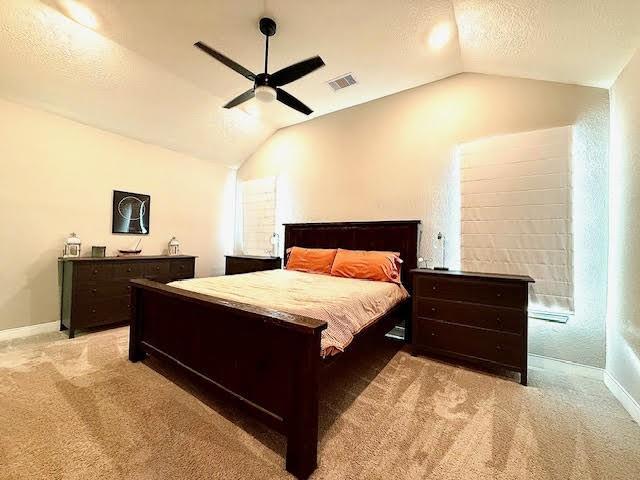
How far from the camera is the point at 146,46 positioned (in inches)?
107

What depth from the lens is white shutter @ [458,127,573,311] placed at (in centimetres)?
247

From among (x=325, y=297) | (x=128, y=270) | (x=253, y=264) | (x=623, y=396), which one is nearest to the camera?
(x=623, y=396)

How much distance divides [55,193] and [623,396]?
594 centimetres

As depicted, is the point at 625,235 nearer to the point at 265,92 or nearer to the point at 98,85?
the point at 265,92

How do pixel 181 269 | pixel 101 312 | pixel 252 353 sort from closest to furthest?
pixel 252 353 < pixel 101 312 < pixel 181 269

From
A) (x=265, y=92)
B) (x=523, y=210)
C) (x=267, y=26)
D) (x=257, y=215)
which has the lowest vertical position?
(x=523, y=210)

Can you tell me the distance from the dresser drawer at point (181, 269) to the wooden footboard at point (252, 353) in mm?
1731

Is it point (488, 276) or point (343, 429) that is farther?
point (488, 276)

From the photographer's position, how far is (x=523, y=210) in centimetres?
263

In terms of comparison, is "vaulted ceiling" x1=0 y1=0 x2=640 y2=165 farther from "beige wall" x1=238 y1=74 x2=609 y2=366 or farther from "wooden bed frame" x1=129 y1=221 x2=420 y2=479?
"wooden bed frame" x1=129 y1=221 x2=420 y2=479

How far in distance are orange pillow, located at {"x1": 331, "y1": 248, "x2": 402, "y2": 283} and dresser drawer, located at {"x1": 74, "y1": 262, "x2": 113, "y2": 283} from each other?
283 centimetres

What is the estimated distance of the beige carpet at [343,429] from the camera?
1.37 m

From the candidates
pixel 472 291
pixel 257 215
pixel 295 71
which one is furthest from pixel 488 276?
pixel 257 215

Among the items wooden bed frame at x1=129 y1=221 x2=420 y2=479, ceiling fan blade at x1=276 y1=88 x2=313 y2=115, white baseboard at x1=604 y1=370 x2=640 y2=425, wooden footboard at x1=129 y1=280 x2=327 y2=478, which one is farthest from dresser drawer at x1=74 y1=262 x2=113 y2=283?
white baseboard at x1=604 y1=370 x2=640 y2=425
